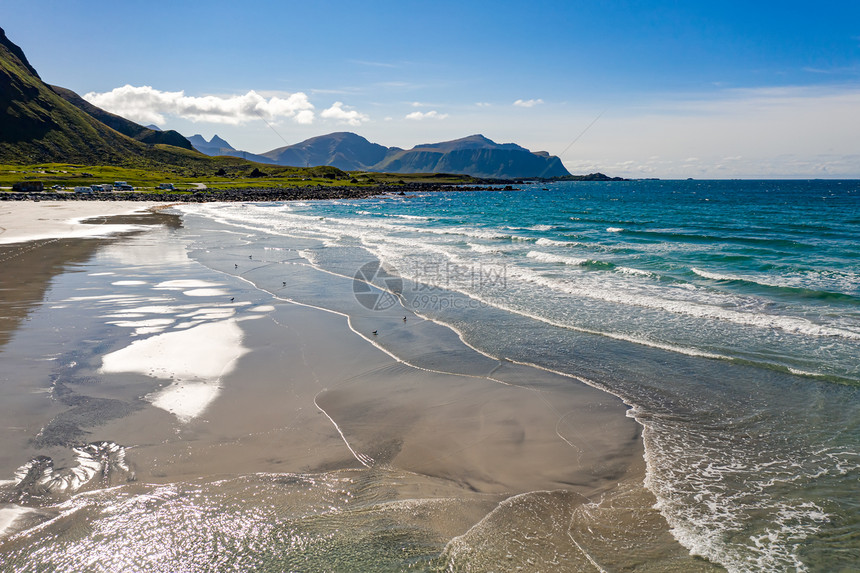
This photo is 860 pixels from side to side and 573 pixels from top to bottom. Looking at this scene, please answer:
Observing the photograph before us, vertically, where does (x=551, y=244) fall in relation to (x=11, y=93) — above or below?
below

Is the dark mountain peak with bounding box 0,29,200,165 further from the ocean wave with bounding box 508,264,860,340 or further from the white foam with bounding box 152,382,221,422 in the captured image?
the ocean wave with bounding box 508,264,860,340

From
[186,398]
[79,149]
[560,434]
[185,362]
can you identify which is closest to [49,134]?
[79,149]

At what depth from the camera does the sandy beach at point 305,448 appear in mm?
5137

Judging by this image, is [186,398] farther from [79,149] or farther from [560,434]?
[79,149]

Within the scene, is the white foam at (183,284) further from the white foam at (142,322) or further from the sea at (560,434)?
the white foam at (142,322)

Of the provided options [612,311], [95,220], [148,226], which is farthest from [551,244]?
[95,220]

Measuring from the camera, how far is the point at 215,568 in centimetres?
473

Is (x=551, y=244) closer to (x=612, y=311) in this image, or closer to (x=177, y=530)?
(x=612, y=311)

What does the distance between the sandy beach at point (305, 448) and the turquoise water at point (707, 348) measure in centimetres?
81

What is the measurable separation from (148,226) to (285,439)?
39541mm

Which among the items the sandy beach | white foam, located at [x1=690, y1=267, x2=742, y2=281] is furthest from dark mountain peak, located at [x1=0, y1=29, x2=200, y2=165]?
white foam, located at [x1=690, y1=267, x2=742, y2=281]

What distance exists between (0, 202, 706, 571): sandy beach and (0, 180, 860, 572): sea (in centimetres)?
4

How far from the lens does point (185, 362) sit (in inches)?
409

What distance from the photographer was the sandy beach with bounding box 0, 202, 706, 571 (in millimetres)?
5137
